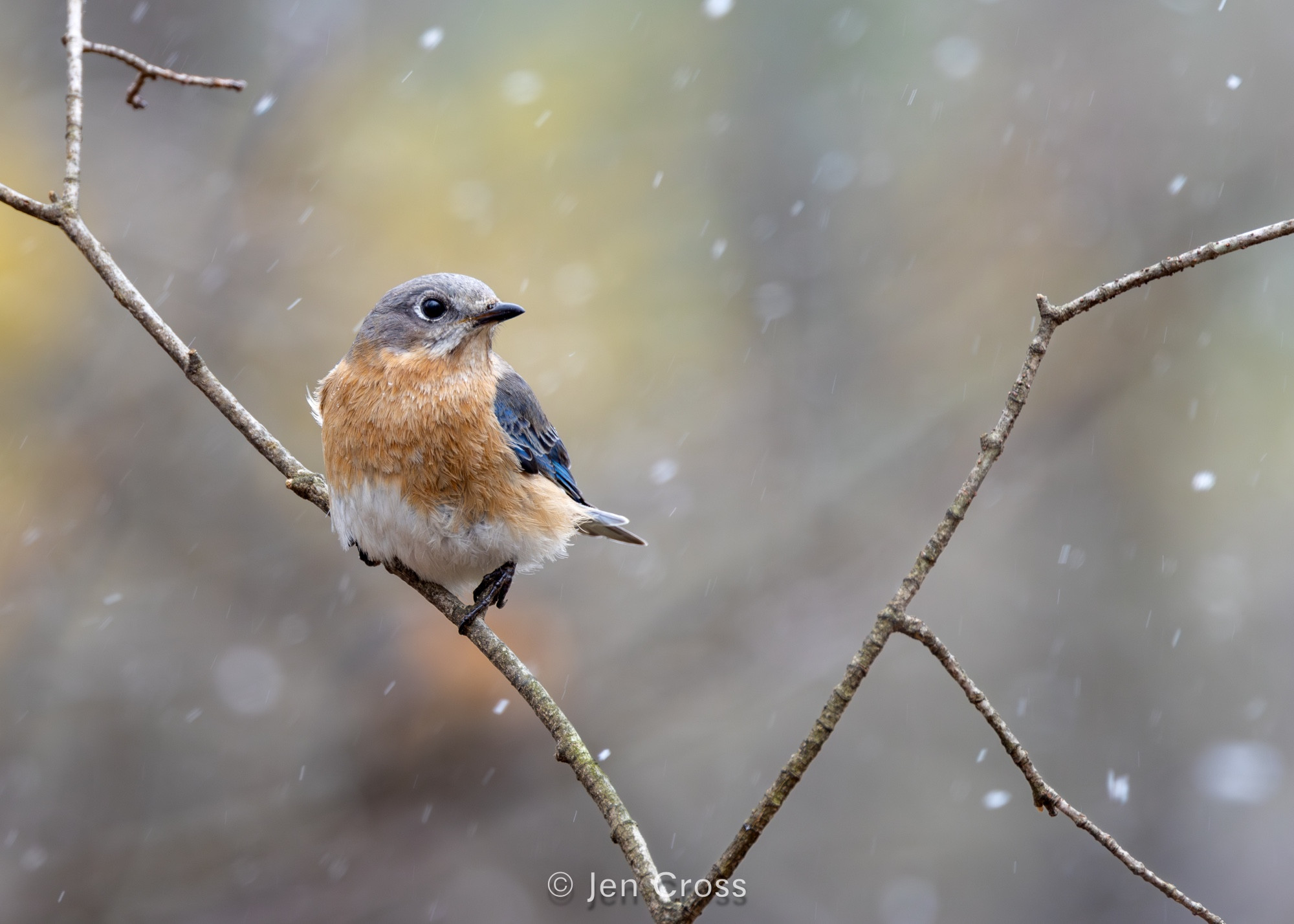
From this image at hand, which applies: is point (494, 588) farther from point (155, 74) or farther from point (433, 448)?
point (155, 74)

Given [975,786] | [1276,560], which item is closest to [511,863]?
[975,786]

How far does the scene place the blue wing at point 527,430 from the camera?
12.5 ft

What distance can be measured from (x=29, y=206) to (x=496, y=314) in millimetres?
1340

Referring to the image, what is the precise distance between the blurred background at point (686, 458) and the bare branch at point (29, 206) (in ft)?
16.2

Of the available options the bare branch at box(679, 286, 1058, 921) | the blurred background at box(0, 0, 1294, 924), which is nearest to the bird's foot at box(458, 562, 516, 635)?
the bare branch at box(679, 286, 1058, 921)

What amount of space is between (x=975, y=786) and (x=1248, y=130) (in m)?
6.87

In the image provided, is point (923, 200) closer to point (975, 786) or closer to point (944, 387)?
point (944, 387)

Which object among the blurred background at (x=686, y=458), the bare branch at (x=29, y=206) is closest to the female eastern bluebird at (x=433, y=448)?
the bare branch at (x=29, y=206)

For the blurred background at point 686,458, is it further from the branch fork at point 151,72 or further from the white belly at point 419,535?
the branch fork at point 151,72

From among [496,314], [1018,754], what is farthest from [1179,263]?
[496,314]

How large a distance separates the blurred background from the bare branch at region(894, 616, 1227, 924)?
20.8 feet

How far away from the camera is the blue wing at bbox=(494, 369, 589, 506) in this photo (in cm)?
382

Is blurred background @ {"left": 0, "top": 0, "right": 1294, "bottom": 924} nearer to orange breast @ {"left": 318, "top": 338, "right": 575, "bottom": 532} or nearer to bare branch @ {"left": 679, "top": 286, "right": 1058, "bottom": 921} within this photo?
orange breast @ {"left": 318, "top": 338, "right": 575, "bottom": 532}

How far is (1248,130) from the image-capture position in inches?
393
